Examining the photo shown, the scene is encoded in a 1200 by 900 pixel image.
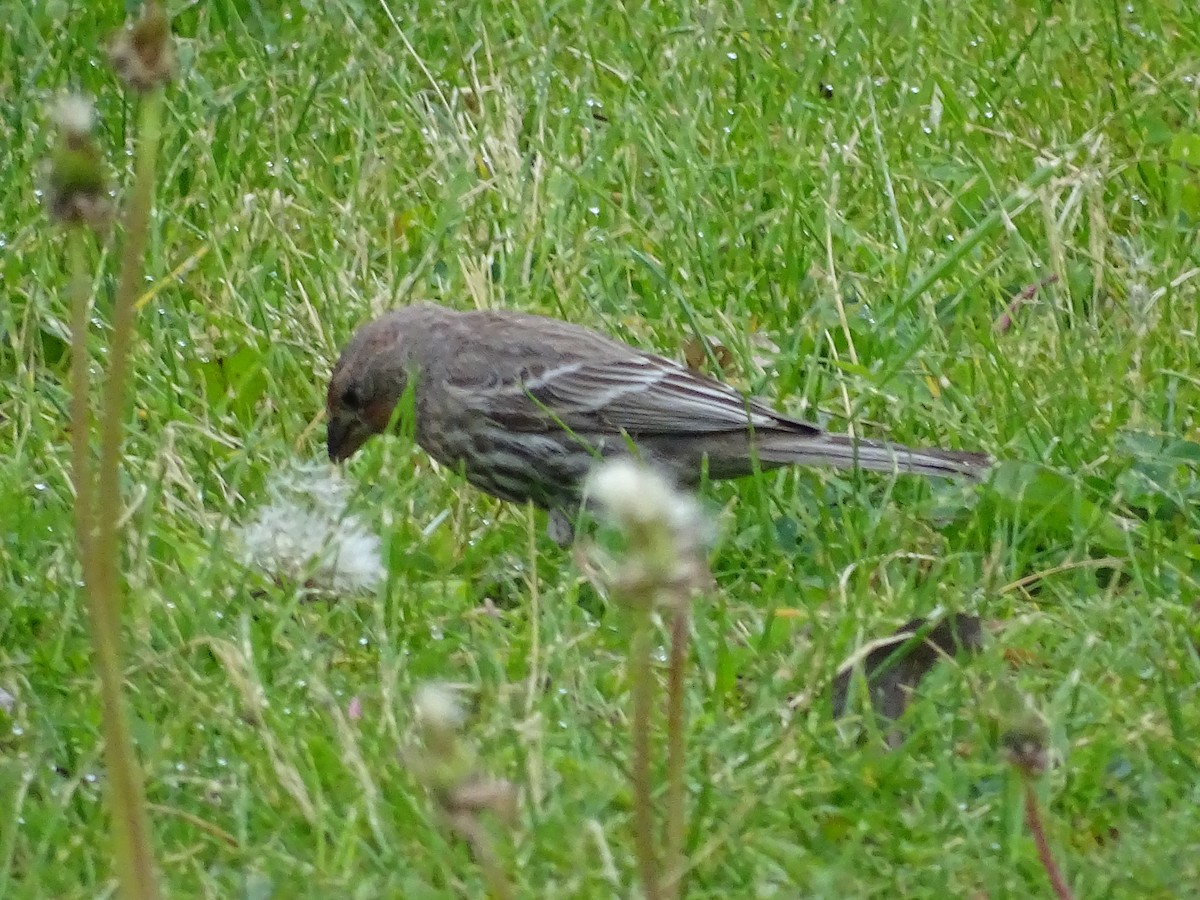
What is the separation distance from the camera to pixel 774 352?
5.47 meters

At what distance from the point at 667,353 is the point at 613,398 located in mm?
530

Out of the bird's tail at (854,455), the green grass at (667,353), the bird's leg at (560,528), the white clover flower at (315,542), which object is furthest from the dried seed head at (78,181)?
the bird's tail at (854,455)

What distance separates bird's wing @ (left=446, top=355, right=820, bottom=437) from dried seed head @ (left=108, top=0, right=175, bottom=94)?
113 inches

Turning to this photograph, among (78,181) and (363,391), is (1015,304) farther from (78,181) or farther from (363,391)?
(78,181)

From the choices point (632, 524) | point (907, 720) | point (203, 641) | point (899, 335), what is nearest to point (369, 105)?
point (899, 335)

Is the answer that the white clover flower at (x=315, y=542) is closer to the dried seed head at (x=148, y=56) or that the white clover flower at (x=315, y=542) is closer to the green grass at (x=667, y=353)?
the green grass at (x=667, y=353)

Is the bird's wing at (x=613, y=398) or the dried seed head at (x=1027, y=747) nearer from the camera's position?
the dried seed head at (x=1027, y=747)

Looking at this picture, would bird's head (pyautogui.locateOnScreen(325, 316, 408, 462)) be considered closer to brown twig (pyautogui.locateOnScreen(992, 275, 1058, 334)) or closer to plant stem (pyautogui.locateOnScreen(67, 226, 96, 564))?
brown twig (pyautogui.locateOnScreen(992, 275, 1058, 334))

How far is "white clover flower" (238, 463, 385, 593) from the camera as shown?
413cm

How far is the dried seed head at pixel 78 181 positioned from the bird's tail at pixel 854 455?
9.09 feet

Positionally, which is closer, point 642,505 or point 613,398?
point 642,505

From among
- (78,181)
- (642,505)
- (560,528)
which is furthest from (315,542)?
(642,505)

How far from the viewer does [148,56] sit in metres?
2.04

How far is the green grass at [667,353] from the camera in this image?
10.5ft
